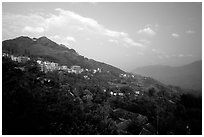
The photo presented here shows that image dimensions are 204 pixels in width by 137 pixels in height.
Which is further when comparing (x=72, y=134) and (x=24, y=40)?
(x=24, y=40)

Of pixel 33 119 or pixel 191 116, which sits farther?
pixel 191 116

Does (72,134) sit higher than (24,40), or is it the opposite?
(24,40)

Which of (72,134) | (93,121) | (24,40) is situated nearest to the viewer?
(72,134)

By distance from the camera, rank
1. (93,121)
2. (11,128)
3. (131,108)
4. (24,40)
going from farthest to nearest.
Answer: (24,40) → (131,108) → (93,121) → (11,128)

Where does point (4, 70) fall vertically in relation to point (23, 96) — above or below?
above

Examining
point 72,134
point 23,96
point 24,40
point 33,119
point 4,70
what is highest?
point 24,40

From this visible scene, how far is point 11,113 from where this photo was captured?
5.96m

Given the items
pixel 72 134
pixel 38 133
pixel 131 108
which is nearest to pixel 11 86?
pixel 38 133

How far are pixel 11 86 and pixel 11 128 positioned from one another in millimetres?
2183

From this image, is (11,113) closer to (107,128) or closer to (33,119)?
(33,119)

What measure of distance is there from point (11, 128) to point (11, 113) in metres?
0.54

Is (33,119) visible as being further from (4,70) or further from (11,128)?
(4,70)

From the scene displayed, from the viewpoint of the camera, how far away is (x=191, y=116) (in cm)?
931

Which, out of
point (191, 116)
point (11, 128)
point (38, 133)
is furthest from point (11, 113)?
point (191, 116)
